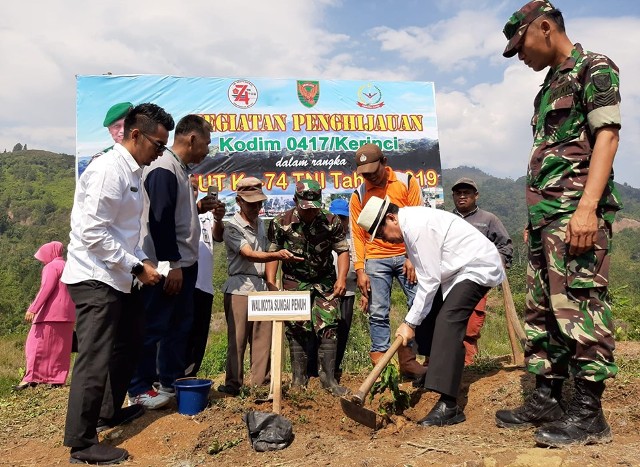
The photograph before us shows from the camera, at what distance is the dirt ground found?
2424 mm

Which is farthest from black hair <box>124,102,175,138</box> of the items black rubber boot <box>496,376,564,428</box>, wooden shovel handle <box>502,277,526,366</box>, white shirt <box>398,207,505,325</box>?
wooden shovel handle <box>502,277,526,366</box>

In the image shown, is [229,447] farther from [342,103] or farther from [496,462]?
[342,103]

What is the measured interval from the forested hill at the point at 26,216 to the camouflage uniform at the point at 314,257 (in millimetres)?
15148

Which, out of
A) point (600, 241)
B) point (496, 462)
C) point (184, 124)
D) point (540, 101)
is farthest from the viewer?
point (184, 124)

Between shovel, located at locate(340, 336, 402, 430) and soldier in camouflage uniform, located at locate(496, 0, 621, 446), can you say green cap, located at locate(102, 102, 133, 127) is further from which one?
soldier in camouflage uniform, located at locate(496, 0, 621, 446)

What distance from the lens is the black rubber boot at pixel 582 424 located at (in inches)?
97.5

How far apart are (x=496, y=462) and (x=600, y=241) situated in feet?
3.63

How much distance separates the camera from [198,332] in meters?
4.50

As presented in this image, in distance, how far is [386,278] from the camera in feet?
14.2

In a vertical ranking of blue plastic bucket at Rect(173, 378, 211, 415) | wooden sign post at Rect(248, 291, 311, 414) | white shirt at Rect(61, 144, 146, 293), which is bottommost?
blue plastic bucket at Rect(173, 378, 211, 415)

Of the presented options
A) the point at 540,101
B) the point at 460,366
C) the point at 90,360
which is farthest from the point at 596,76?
the point at 90,360

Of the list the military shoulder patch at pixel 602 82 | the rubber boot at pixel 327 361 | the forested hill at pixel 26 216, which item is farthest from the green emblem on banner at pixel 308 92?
the forested hill at pixel 26 216

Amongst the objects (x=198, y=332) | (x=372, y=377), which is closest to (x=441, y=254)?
(x=372, y=377)

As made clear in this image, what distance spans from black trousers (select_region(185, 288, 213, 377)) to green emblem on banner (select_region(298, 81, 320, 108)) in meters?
3.95
